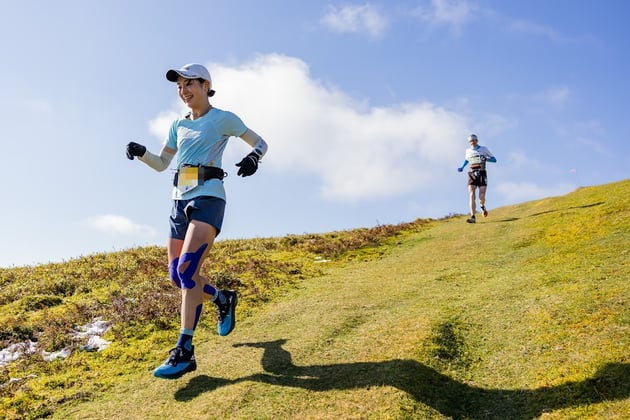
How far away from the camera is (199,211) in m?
6.86

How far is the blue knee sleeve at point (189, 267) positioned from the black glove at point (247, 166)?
122 centimetres

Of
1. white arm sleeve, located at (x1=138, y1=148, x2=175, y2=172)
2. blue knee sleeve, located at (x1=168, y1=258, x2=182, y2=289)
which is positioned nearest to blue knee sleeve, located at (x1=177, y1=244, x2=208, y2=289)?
blue knee sleeve, located at (x1=168, y1=258, x2=182, y2=289)

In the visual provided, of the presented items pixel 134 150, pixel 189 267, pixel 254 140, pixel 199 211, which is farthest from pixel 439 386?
pixel 134 150

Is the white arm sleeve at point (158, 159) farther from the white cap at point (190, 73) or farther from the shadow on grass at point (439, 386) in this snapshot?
the shadow on grass at point (439, 386)

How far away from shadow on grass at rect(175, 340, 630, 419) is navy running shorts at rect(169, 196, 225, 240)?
2013 mm

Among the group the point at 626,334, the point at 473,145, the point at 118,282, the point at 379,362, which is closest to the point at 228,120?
the point at 379,362

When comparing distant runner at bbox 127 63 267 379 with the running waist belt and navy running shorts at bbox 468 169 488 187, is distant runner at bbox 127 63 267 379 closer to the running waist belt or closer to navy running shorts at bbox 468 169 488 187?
the running waist belt

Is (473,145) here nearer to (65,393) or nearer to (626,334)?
(626,334)

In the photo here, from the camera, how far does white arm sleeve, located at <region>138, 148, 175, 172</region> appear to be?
7.98 m

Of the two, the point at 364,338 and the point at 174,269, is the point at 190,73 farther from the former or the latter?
the point at 364,338

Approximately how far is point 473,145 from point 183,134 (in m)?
16.8

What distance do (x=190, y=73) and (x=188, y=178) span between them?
1.50 m

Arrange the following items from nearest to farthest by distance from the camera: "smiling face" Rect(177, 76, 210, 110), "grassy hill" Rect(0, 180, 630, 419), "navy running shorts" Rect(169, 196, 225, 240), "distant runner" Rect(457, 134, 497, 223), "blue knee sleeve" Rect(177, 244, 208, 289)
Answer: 1. "grassy hill" Rect(0, 180, 630, 419)
2. "blue knee sleeve" Rect(177, 244, 208, 289)
3. "navy running shorts" Rect(169, 196, 225, 240)
4. "smiling face" Rect(177, 76, 210, 110)
5. "distant runner" Rect(457, 134, 497, 223)

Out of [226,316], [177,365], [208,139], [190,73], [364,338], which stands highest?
[190,73]
